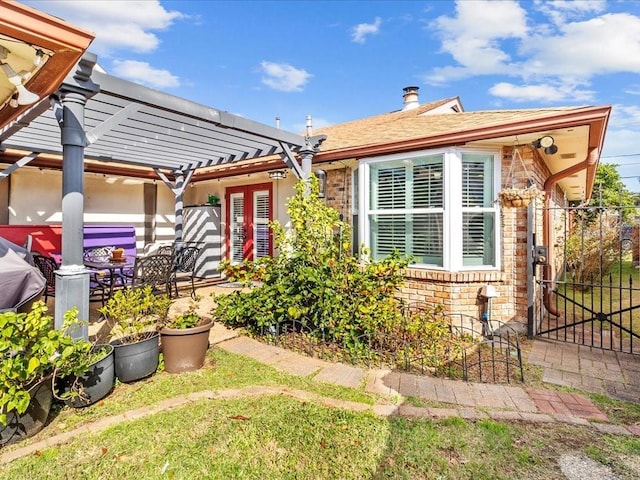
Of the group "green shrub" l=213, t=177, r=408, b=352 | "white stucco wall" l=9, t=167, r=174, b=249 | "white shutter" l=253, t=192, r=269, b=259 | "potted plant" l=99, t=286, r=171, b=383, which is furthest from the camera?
"white shutter" l=253, t=192, r=269, b=259

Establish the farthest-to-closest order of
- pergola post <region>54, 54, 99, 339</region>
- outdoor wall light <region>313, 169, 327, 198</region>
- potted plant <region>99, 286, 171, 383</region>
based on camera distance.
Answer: outdoor wall light <region>313, 169, 327, 198</region>
potted plant <region>99, 286, 171, 383</region>
pergola post <region>54, 54, 99, 339</region>

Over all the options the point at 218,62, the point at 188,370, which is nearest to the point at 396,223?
the point at 188,370

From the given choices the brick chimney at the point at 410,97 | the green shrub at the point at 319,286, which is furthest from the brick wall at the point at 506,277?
the brick chimney at the point at 410,97

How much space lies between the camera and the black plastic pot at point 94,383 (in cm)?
279

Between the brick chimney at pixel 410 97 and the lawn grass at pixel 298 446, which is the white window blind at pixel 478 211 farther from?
the brick chimney at pixel 410 97

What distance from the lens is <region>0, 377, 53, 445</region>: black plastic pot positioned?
7.75ft

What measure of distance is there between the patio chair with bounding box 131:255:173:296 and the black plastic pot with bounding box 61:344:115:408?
241cm

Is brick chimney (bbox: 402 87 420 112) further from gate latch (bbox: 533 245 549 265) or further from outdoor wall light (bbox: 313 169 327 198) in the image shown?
gate latch (bbox: 533 245 549 265)

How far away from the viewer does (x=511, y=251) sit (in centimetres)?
505

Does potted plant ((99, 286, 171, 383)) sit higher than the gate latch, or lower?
lower

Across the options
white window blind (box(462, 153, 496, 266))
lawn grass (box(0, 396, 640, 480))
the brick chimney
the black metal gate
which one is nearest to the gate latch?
the black metal gate

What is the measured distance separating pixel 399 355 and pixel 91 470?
304 cm

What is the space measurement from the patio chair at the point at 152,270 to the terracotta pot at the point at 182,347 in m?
2.08

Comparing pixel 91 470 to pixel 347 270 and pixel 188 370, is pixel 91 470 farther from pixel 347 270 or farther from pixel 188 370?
pixel 347 270
